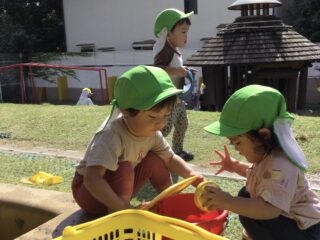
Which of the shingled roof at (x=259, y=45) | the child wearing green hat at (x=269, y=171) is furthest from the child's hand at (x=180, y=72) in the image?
the shingled roof at (x=259, y=45)

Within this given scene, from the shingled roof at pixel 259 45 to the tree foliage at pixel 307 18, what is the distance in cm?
563

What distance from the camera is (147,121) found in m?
2.25

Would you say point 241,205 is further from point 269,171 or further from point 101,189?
point 101,189

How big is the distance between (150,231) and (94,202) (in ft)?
2.74

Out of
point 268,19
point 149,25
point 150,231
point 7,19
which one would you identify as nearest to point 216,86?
point 268,19

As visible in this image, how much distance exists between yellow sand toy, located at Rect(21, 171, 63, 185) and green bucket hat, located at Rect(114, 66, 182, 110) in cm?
183

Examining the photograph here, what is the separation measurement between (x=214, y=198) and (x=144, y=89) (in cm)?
59

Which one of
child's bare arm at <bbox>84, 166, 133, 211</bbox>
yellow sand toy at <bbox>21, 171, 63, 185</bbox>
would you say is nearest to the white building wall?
yellow sand toy at <bbox>21, 171, 63, 185</bbox>

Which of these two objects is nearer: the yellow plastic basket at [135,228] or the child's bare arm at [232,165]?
the yellow plastic basket at [135,228]

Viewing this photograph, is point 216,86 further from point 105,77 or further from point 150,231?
point 150,231

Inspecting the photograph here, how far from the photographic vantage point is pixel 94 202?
240 cm

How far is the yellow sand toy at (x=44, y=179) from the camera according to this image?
380 centimetres

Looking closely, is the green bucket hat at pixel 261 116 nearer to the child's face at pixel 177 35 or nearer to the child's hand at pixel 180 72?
the child's hand at pixel 180 72

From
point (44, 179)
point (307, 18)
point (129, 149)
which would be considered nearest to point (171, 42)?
point (44, 179)
